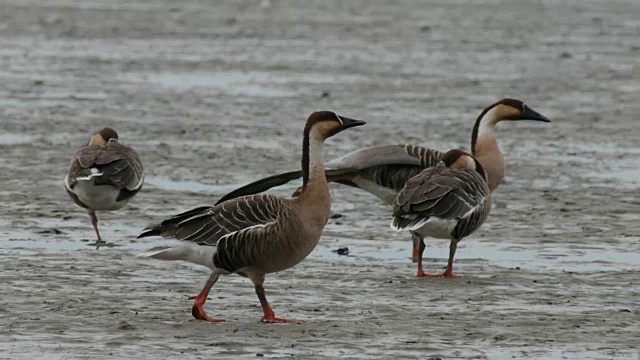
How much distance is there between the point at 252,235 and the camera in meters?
9.53

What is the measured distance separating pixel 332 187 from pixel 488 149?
2002 mm

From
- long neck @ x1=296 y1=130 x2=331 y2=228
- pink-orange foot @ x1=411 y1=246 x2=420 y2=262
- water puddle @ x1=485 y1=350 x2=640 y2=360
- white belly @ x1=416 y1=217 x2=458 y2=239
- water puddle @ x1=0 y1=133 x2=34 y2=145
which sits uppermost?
long neck @ x1=296 y1=130 x2=331 y2=228

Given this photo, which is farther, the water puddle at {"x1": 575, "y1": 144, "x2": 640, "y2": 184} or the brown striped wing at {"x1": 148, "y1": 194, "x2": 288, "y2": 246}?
the water puddle at {"x1": 575, "y1": 144, "x2": 640, "y2": 184}

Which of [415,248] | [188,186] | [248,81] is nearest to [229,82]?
[248,81]

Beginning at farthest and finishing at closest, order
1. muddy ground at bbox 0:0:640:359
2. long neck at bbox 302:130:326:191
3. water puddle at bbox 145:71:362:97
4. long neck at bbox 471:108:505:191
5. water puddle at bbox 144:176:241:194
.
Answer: water puddle at bbox 145:71:362:97 < water puddle at bbox 144:176:241:194 < long neck at bbox 471:108:505:191 < long neck at bbox 302:130:326:191 < muddy ground at bbox 0:0:640:359

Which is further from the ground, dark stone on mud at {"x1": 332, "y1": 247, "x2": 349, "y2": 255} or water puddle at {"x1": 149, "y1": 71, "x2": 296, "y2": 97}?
dark stone on mud at {"x1": 332, "y1": 247, "x2": 349, "y2": 255}

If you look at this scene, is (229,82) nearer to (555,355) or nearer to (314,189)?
(314,189)

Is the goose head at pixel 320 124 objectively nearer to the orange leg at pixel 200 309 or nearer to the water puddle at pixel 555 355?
the orange leg at pixel 200 309

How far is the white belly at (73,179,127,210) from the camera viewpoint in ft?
41.6

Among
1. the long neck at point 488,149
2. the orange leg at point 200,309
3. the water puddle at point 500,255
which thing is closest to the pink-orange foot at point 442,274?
the water puddle at point 500,255

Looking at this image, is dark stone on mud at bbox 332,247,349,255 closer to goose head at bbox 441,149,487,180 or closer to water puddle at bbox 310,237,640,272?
water puddle at bbox 310,237,640,272

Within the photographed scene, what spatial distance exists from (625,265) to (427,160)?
254cm

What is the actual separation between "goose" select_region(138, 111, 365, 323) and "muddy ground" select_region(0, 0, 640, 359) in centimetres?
31

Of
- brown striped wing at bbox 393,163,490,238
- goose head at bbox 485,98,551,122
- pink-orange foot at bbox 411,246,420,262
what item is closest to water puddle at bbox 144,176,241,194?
goose head at bbox 485,98,551,122
